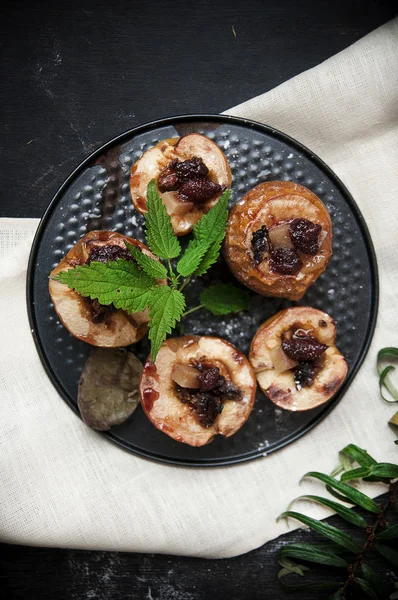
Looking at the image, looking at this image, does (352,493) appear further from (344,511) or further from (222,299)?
(222,299)

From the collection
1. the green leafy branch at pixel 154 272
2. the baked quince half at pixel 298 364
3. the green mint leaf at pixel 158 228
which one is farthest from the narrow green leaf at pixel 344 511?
the green mint leaf at pixel 158 228

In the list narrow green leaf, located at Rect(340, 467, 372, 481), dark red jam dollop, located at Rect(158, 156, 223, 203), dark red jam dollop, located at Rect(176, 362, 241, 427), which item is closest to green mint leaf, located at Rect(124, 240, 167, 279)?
dark red jam dollop, located at Rect(158, 156, 223, 203)

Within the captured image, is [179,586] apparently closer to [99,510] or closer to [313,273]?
[99,510]

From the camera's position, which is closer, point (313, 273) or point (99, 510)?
point (313, 273)

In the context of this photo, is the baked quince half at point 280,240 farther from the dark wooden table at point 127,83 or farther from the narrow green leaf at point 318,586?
the narrow green leaf at point 318,586

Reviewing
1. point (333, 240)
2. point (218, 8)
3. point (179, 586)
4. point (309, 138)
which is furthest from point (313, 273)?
point (179, 586)

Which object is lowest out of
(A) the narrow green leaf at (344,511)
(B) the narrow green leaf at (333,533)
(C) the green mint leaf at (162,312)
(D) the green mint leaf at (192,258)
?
(B) the narrow green leaf at (333,533)
